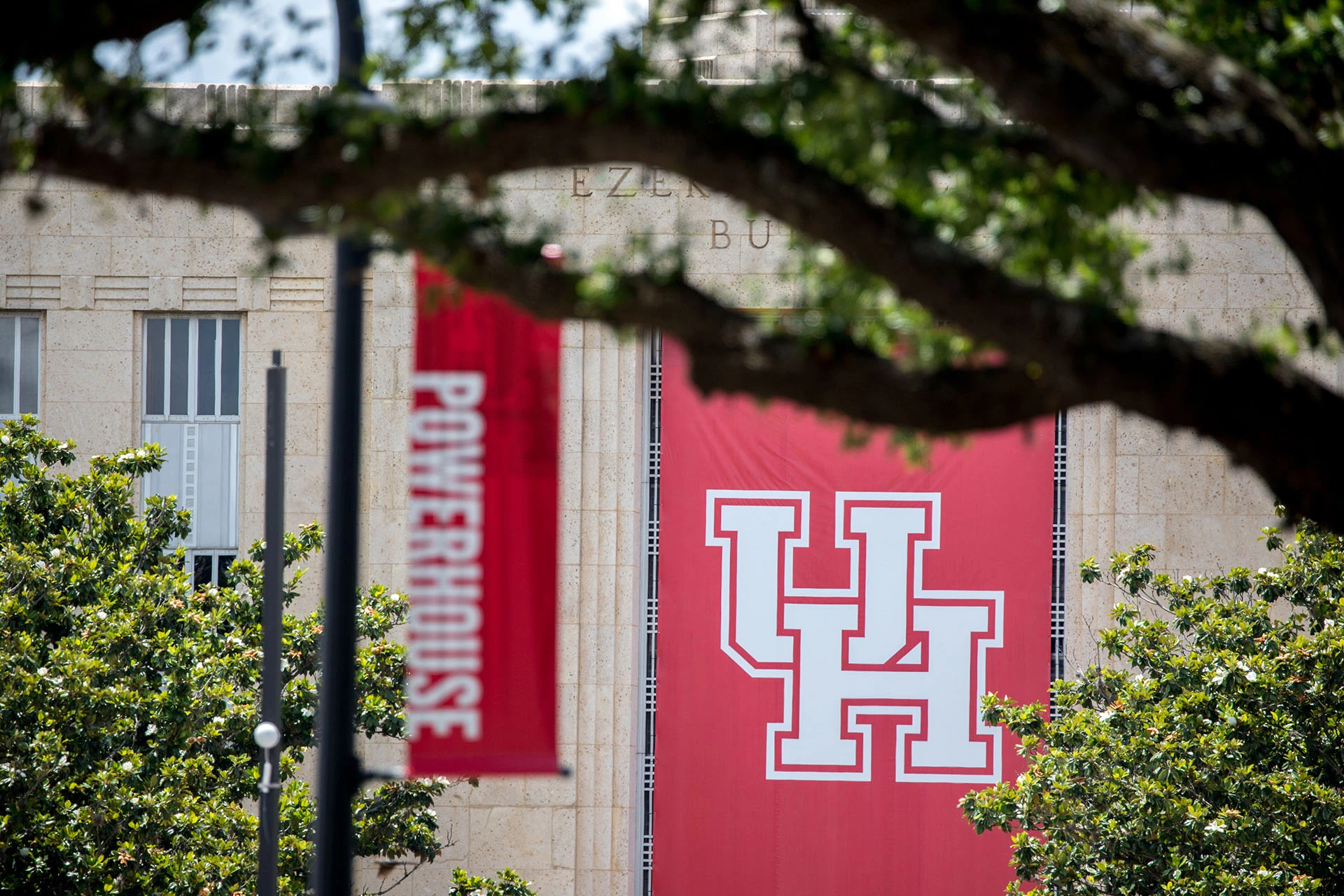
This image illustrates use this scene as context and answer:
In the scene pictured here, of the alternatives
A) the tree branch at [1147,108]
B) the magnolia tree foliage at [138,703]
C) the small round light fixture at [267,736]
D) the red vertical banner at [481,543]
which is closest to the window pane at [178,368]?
the magnolia tree foliage at [138,703]

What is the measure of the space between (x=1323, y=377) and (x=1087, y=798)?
6642 millimetres

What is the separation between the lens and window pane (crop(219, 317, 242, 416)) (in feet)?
56.8

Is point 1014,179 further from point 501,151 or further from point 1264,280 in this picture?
point 1264,280

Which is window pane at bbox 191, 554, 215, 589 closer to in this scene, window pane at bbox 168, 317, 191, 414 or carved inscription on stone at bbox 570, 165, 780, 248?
window pane at bbox 168, 317, 191, 414

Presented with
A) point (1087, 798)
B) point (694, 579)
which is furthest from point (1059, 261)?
point (694, 579)

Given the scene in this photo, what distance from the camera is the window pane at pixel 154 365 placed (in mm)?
17391

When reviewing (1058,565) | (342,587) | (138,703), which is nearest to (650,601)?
(1058,565)

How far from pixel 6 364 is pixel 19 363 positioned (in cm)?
15

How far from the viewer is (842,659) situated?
16047 mm

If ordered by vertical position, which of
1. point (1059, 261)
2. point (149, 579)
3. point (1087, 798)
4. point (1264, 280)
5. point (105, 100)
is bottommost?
point (1087, 798)

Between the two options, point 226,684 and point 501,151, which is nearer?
point 501,151

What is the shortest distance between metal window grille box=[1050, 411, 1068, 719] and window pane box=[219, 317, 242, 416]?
979 cm

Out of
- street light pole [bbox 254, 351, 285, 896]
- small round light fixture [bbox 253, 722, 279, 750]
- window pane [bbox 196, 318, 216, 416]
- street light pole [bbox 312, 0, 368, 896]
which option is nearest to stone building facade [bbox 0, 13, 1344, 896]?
window pane [bbox 196, 318, 216, 416]

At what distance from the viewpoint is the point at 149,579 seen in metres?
12.1
